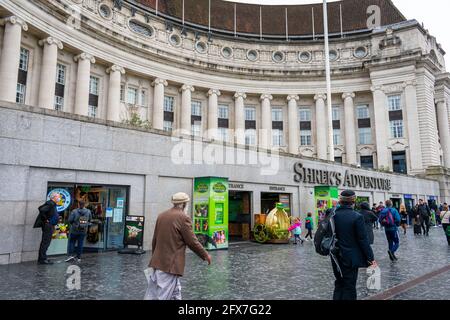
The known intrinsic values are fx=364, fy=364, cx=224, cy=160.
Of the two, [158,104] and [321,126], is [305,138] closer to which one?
[321,126]

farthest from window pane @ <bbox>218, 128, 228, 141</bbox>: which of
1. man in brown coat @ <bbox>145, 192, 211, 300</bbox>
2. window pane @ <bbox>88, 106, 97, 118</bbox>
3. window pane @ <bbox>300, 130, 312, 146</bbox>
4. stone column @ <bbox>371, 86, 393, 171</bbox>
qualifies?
man in brown coat @ <bbox>145, 192, 211, 300</bbox>

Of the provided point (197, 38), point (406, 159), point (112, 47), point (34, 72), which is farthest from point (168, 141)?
point (406, 159)

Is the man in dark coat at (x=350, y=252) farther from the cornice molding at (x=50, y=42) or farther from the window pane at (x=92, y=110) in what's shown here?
the window pane at (x=92, y=110)

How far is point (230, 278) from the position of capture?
894cm

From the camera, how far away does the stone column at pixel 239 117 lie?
2003 inches

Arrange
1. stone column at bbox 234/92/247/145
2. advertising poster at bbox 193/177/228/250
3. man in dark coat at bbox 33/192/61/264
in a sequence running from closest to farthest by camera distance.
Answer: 1. man in dark coat at bbox 33/192/61/264
2. advertising poster at bbox 193/177/228/250
3. stone column at bbox 234/92/247/145

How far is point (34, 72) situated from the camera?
35.3 metres

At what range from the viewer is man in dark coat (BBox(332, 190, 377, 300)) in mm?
5316

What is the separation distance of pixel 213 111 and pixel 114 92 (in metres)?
13.9

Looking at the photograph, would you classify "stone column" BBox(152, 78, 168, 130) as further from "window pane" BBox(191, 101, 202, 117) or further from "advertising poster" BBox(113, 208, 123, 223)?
"advertising poster" BBox(113, 208, 123, 223)

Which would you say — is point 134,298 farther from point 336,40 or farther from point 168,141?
point 336,40

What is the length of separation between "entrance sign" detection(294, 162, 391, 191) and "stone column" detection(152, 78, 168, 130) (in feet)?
87.0

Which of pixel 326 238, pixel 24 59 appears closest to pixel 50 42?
pixel 24 59
